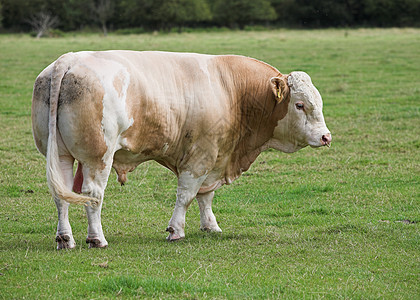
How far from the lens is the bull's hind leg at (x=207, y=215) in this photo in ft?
22.9

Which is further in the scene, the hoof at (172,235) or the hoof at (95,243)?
the hoof at (172,235)

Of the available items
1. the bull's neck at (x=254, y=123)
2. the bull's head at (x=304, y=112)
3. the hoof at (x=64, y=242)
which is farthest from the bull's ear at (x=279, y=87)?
the hoof at (x=64, y=242)

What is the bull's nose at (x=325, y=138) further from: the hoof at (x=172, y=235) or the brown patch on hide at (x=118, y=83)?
the brown patch on hide at (x=118, y=83)

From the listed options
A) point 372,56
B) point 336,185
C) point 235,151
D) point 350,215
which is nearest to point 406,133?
point 336,185

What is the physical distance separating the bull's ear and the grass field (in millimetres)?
1470

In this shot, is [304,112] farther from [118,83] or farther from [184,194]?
[118,83]

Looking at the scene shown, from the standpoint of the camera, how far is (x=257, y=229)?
7.05 m

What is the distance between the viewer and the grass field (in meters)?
5.03

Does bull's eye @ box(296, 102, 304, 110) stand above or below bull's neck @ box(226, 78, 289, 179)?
above

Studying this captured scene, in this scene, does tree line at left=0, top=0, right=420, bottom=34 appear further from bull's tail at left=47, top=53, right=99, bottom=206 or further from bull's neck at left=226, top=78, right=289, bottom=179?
bull's tail at left=47, top=53, right=99, bottom=206

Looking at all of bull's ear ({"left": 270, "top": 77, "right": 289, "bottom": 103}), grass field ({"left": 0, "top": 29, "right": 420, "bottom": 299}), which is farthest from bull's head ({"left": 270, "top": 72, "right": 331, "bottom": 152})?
grass field ({"left": 0, "top": 29, "right": 420, "bottom": 299})

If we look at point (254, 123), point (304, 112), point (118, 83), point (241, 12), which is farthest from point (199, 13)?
point (118, 83)

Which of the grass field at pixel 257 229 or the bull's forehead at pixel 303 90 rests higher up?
the bull's forehead at pixel 303 90

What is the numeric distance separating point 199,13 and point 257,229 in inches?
2216
